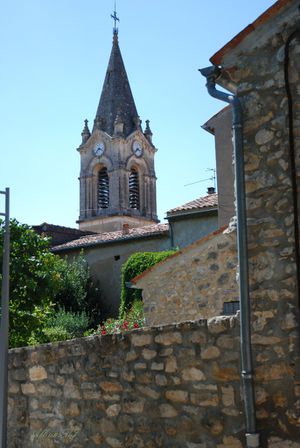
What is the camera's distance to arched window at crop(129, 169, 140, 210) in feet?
157

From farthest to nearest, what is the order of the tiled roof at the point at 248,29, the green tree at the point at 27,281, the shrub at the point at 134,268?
the shrub at the point at 134,268 → the green tree at the point at 27,281 → the tiled roof at the point at 248,29

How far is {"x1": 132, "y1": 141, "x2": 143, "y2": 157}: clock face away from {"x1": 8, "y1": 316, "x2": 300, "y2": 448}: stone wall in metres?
42.2

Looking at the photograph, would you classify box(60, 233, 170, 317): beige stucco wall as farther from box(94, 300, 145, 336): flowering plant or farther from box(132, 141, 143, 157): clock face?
box(132, 141, 143, 157): clock face

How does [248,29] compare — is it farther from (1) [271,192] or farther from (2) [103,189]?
(2) [103,189]

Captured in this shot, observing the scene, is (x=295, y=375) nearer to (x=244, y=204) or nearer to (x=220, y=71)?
(x=244, y=204)

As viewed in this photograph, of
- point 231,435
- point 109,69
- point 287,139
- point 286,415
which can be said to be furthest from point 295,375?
point 109,69

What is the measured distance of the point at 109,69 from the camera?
5181 cm

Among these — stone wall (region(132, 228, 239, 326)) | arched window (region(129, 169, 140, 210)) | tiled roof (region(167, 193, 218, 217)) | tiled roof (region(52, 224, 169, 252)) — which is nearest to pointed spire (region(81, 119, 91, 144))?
arched window (region(129, 169, 140, 210))

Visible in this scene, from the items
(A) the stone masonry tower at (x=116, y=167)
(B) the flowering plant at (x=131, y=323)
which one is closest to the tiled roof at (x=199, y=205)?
(B) the flowering plant at (x=131, y=323)

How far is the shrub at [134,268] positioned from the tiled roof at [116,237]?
178cm

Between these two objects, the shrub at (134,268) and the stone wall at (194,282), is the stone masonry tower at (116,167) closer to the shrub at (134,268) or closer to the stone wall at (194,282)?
the shrub at (134,268)

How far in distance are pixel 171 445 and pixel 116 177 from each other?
41.9 metres

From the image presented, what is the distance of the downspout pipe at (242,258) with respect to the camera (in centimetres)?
474

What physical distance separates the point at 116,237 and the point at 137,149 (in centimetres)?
2411
